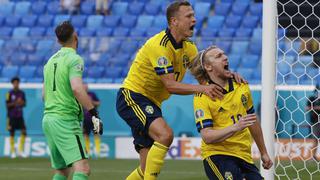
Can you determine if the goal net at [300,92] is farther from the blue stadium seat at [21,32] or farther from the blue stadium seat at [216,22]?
the blue stadium seat at [21,32]

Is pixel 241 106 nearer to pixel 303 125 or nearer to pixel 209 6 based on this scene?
pixel 303 125

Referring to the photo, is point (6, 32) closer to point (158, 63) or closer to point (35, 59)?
point (35, 59)

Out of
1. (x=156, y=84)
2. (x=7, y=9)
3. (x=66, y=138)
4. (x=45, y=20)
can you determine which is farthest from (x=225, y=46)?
(x=66, y=138)

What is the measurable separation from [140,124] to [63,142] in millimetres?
699

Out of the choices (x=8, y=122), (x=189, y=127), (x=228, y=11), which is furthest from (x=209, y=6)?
Result: (x=8, y=122)

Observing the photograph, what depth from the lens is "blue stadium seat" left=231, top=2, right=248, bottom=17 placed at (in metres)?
21.4

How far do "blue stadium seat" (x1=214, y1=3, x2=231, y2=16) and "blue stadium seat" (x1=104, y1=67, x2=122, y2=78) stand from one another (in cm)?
333

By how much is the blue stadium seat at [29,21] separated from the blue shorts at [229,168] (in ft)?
55.9

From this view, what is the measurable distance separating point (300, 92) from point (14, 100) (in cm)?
608

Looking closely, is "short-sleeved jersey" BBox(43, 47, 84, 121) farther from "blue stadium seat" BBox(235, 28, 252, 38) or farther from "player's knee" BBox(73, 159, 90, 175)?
"blue stadium seat" BBox(235, 28, 252, 38)

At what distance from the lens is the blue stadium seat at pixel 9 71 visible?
20783 mm

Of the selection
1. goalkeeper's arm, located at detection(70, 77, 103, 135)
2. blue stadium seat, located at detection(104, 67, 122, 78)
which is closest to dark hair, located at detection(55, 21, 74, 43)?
goalkeeper's arm, located at detection(70, 77, 103, 135)

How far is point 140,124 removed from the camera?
8008mm

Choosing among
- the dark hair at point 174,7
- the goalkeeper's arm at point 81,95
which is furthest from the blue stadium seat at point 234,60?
the goalkeeper's arm at point 81,95
